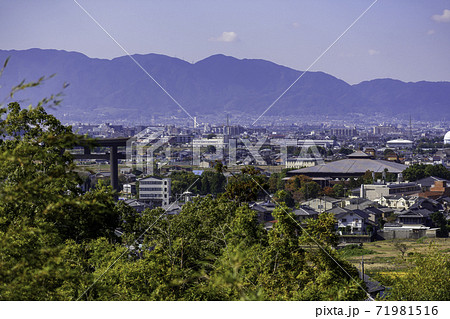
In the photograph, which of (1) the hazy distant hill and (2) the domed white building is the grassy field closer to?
(1) the hazy distant hill

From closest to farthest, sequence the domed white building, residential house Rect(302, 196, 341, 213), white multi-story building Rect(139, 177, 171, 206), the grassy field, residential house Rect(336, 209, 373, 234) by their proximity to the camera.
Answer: white multi-story building Rect(139, 177, 171, 206)
the grassy field
residential house Rect(336, 209, 373, 234)
residential house Rect(302, 196, 341, 213)
the domed white building

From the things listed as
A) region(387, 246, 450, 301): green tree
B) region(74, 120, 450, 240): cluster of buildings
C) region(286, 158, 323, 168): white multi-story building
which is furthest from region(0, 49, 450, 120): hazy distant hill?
region(286, 158, 323, 168): white multi-story building

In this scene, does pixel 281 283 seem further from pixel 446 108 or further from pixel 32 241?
pixel 446 108

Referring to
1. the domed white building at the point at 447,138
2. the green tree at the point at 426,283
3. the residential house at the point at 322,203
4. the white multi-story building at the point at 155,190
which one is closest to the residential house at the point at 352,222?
the residential house at the point at 322,203

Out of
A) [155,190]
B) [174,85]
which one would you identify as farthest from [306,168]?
[155,190]

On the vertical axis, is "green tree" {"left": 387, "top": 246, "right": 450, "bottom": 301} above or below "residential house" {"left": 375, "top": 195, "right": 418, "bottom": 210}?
above
